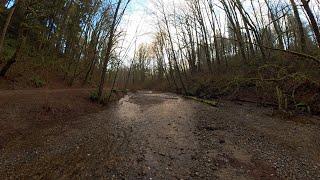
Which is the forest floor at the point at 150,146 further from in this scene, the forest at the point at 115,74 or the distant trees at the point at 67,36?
the distant trees at the point at 67,36

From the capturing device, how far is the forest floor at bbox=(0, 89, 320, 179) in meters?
5.44

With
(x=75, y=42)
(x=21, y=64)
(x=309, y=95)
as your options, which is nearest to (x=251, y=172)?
(x=309, y=95)

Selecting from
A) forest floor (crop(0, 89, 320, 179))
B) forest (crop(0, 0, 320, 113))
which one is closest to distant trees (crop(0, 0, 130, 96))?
forest (crop(0, 0, 320, 113))

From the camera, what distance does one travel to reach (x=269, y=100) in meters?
13.6

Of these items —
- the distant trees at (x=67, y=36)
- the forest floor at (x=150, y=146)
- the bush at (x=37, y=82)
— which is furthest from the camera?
the distant trees at (x=67, y=36)

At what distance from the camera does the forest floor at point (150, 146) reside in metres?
5.44

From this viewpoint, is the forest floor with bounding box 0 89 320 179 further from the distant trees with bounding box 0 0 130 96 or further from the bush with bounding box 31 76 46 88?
the distant trees with bounding box 0 0 130 96

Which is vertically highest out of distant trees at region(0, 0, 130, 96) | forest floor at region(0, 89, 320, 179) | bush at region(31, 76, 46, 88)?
distant trees at region(0, 0, 130, 96)

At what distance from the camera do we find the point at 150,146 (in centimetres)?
727

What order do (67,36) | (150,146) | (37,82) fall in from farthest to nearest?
(67,36) < (37,82) < (150,146)

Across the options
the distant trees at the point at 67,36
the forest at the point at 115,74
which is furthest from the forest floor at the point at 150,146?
the distant trees at the point at 67,36

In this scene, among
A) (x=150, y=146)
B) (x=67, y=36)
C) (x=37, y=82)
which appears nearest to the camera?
(x=150, y=146)

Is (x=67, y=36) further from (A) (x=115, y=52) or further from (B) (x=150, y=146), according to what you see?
(B) (x=150, y=146)

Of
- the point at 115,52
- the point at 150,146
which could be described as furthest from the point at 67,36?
the point at 150,146
